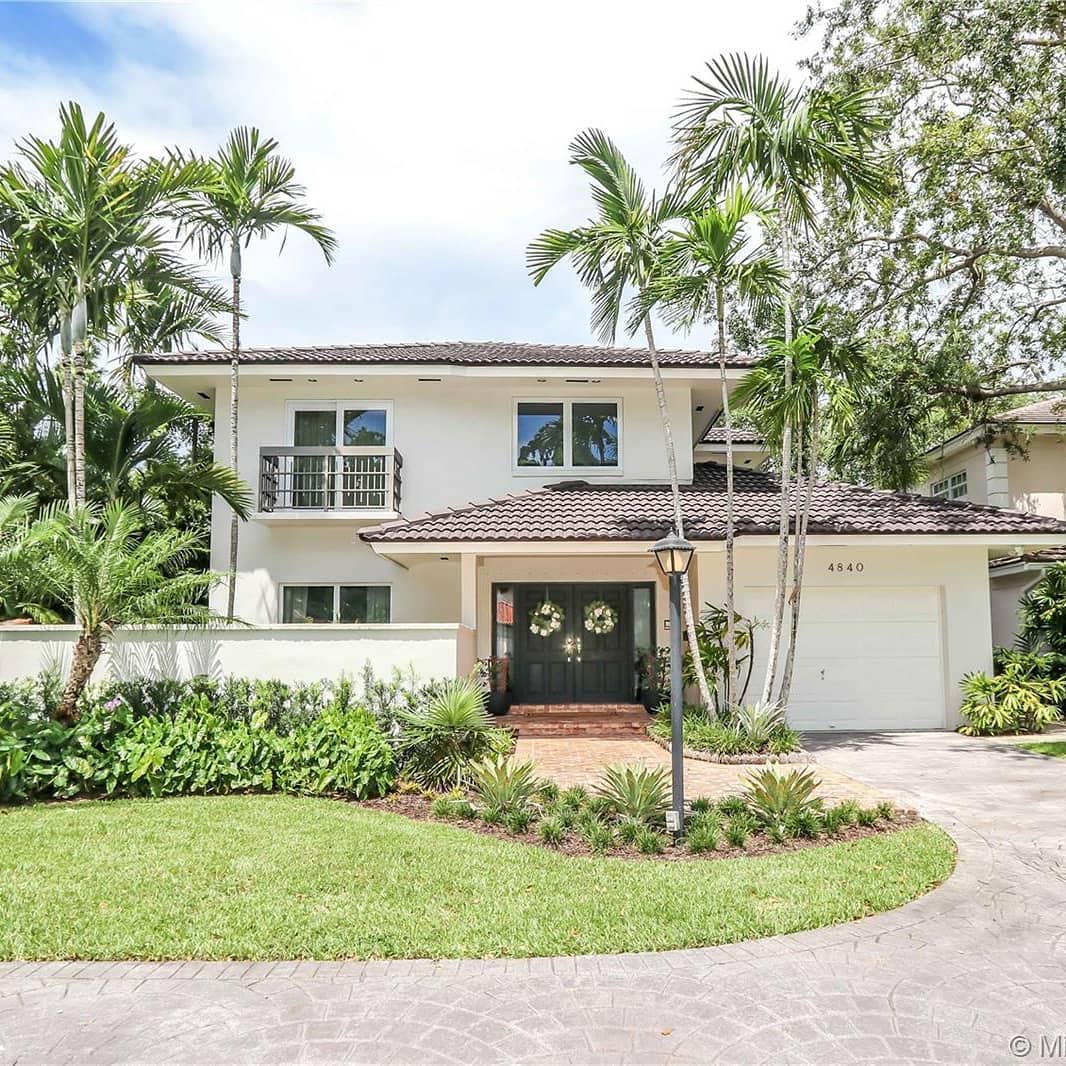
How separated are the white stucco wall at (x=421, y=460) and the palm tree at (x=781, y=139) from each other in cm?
513

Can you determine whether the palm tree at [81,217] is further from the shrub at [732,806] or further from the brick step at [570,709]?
the shrub at [732,806]

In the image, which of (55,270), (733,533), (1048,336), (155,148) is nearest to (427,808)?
(733,533)

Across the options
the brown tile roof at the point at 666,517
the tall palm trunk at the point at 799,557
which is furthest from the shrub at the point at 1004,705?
the tall palm trunk at the point at 799,557

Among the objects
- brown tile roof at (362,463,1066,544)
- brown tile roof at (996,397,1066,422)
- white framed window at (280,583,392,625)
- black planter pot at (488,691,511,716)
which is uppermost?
brown tile roof at (996,397,1066,422)

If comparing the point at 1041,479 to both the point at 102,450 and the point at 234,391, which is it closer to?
the point at 234,391

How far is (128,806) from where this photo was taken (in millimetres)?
8234

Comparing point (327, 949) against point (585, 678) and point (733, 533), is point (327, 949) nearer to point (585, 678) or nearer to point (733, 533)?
point (733, 533)

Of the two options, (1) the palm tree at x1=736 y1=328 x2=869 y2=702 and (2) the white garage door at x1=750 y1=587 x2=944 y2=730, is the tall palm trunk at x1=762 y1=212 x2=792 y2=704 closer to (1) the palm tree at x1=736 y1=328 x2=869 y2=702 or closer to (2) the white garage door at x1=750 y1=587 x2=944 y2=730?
(1) the palm tree at x1=736 y1=328 x2=869 y2=702

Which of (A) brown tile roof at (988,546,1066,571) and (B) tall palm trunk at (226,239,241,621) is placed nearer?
(B) tall palm trunk at (226,239,241,621)

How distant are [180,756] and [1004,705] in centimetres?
1248

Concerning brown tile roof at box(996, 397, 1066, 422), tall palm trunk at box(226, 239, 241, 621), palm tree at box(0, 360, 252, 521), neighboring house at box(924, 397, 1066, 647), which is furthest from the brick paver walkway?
brown tile roof at box(996, 397, 1066, 422)

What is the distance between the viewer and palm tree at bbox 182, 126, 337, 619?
13773 millimetres

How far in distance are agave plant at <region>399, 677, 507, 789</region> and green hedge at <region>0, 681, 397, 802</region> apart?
11.8 inches

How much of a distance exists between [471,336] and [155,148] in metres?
8.67
